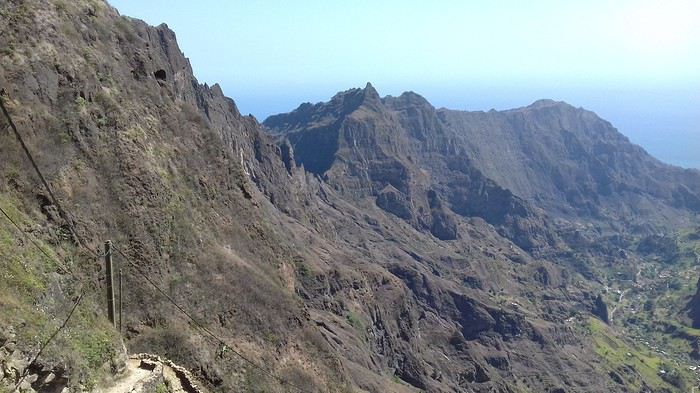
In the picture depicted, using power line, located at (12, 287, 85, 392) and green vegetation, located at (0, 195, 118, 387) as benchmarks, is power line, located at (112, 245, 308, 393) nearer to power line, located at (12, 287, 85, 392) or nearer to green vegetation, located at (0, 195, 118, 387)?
green vegetation, located at (0, 195, 118, 387)

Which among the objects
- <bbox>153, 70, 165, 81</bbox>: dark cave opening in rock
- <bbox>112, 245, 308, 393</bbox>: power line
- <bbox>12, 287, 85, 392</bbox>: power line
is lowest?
<bbox>112, 245, 308, 393</bbox>: power line

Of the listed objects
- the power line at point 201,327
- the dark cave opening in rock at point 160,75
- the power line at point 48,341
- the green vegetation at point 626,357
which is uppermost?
the dark cave opening in rock at point 160,75

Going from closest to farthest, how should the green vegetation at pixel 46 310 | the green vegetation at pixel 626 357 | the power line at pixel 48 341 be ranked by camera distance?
the power line at pixel 48 341
the green vegetation at pixel 46 310
the green vegetation at pixel 626 357

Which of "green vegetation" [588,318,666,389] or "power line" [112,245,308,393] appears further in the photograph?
"green vegetation" [588,318,666,389]

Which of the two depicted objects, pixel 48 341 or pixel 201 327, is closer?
pixel 48 341

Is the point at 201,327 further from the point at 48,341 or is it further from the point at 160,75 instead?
the point at 160,75

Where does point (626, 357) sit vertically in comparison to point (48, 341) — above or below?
below

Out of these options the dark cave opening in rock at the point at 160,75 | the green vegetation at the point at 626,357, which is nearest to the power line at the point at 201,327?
the dark cave opening in rock at the point at 160,75

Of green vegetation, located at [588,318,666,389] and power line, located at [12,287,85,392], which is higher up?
power line, located at [12,287,85,392]

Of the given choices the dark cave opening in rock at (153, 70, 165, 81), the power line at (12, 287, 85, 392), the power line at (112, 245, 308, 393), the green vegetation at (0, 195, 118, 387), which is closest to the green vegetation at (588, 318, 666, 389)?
the power line at (112, 245, 308, 393)

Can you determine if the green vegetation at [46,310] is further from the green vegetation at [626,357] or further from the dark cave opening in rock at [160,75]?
the green vegetation at [626,357]

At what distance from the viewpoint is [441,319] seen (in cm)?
13475

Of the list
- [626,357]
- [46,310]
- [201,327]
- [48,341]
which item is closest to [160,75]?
[201,327]

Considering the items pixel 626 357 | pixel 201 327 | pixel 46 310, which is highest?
pixel 46 310
